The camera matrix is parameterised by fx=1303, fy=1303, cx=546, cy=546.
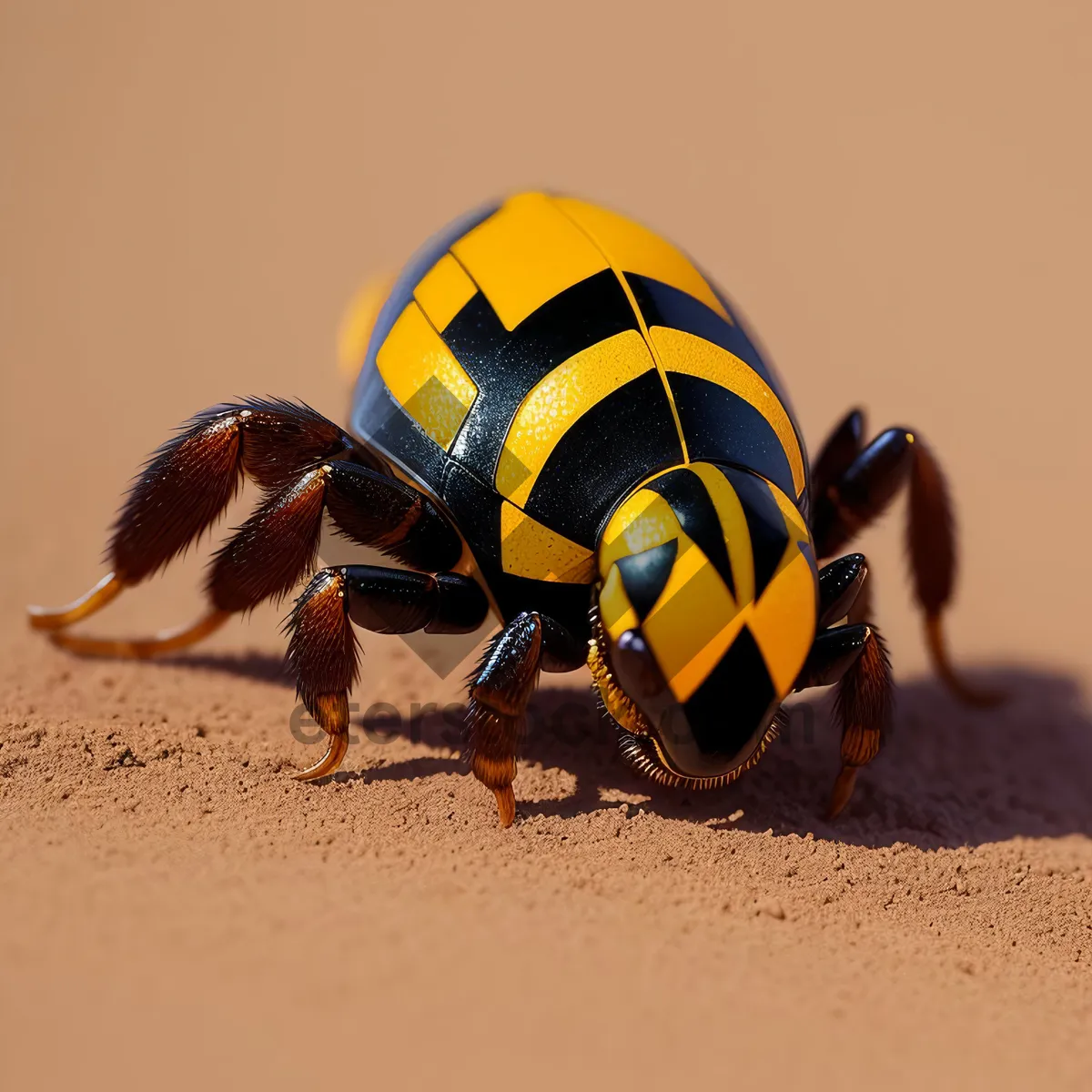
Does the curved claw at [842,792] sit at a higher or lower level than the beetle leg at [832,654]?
lower

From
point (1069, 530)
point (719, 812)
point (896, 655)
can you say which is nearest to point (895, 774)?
point (719, 812)

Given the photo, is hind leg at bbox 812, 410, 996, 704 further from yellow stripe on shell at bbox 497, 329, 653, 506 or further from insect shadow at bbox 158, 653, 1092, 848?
yellow stripe on shell at bbox 497, 329, 653, 506

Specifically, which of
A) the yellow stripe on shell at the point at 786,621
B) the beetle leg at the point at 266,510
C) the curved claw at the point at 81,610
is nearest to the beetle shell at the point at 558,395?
the beetle leg at the point at 266,510

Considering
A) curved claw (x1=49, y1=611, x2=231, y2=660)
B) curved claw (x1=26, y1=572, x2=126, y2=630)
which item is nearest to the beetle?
curved claw (x1=26, y1=572, x2=126, y2=630)

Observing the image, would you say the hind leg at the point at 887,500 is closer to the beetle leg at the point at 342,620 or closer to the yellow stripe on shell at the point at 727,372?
the yellow stripe on shell at the point at 727,372

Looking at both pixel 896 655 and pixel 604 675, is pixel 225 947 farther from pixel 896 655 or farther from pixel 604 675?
pixel 896 655

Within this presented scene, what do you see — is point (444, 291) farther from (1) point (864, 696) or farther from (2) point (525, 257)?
(1) point (864, 696)
